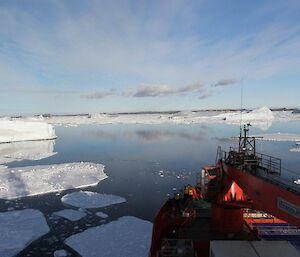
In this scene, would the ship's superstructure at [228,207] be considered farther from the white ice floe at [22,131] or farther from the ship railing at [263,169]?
the white ice floe at [22,131]

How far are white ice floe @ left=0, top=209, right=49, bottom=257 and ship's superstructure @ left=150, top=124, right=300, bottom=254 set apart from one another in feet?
16.4

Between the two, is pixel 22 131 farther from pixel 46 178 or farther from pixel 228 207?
pixel 228 207

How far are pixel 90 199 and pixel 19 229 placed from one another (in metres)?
4.28

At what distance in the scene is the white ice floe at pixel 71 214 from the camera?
571 inches

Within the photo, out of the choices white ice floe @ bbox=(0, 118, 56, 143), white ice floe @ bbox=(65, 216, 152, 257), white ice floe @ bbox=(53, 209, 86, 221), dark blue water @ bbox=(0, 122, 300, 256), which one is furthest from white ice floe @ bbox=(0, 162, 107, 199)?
white ice floe @ bbox=(0, 118, 56, 143)

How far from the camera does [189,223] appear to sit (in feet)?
34.5

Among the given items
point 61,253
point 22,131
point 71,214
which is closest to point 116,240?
point 61,253

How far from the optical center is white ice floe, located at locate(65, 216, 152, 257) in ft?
36.8

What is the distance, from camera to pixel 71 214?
1485 centimetres

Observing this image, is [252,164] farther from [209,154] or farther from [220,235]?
[209,154]

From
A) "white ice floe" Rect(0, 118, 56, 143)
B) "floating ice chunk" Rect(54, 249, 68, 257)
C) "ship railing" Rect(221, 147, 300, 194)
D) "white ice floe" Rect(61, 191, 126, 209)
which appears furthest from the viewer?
"white ice floe" Rect(0, 118, 56, 143)

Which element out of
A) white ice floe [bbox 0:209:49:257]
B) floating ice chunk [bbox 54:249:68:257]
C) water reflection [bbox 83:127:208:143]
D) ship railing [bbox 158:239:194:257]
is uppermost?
water reflection [bbox 83:127:208:143]

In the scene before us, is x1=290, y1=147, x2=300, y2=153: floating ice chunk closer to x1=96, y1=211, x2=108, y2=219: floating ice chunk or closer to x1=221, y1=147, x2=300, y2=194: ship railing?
x1=96, y1=211, x2=108, y2=219: floating ice chunk

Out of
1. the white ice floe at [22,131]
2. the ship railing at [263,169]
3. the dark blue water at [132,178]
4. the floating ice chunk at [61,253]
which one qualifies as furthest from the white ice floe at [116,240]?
the white ice floe at [22,131]
